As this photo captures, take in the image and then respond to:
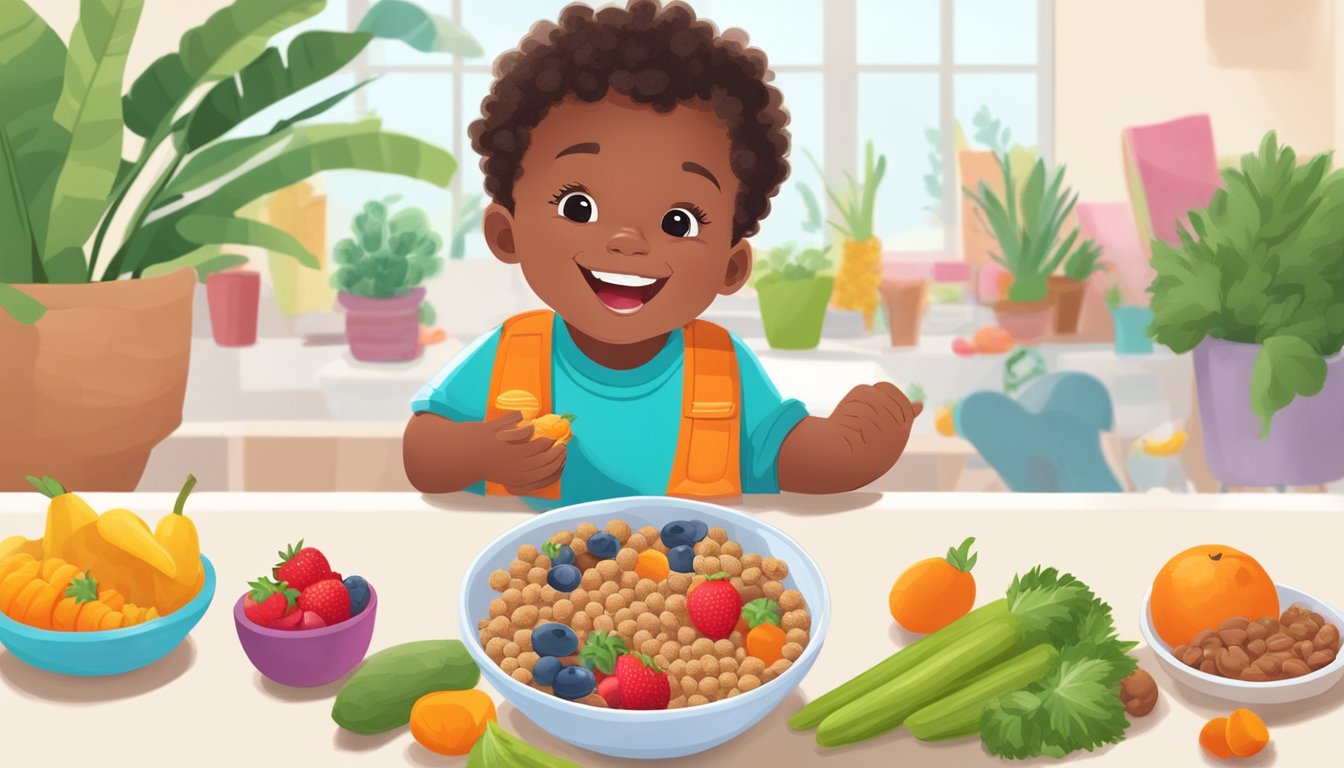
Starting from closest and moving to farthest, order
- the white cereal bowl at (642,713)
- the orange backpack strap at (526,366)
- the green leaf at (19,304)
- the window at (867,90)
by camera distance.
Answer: the white cereal bowl at (642,713) → the orange backpack strap at (526,366) → the green leaf at (19,304) → the window at (867,90)

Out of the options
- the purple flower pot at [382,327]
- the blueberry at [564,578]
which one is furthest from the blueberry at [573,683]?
the purple flower pot at [382,327]

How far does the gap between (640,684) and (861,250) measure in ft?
6.74

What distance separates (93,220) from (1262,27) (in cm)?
244

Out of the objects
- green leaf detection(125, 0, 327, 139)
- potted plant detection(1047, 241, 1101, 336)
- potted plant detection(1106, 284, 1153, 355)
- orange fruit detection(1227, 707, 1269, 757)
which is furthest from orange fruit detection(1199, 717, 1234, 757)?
potted plant detection(1047, 241, 1101, 336)

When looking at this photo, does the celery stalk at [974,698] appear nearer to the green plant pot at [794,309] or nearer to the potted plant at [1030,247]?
the green plant pot at [794,309]

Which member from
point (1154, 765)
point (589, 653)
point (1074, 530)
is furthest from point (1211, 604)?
point (589, 653)

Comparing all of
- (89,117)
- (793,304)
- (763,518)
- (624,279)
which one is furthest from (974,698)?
(793,304)

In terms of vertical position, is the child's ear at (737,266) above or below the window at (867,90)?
below

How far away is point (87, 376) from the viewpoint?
141 cm

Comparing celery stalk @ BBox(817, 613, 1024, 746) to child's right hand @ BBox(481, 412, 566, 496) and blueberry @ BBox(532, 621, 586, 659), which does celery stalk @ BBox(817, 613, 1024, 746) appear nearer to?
blueberry @ BBox(532, 621, 586, 659)

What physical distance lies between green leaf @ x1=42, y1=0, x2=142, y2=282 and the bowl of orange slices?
2.31 feet

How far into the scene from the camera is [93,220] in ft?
4.77

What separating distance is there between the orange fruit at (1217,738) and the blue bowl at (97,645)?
66 centimetres

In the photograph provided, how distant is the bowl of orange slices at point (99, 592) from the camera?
0.81 metres
